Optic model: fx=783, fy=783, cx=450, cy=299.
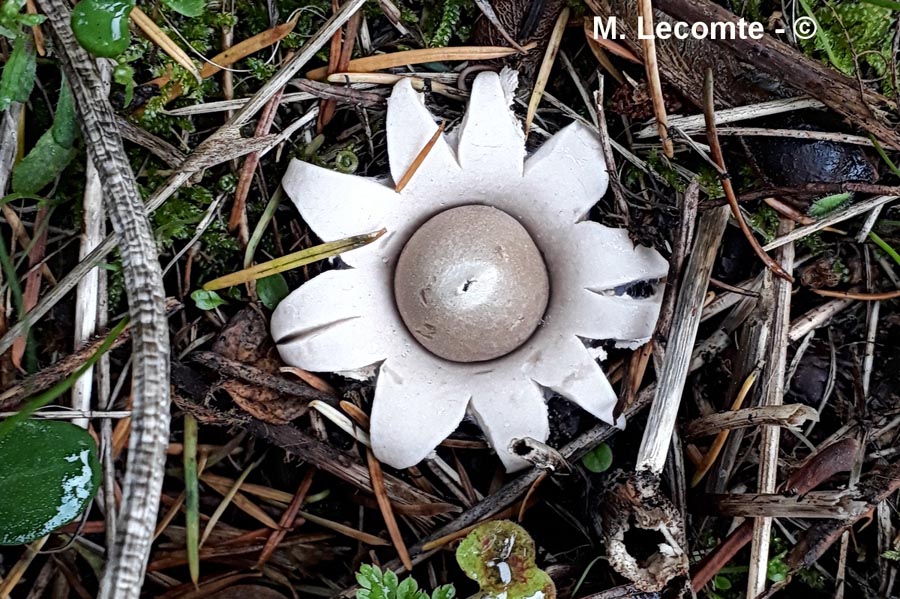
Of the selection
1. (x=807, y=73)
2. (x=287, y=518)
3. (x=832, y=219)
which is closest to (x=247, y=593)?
(x=287, y=518)

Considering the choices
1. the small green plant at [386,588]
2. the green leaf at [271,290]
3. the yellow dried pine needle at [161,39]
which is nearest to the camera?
the small green plant at [386,588]

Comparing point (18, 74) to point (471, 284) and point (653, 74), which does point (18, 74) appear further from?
point (653, 74)

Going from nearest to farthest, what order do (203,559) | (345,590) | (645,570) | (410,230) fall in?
(645,570), (345,590), (203,559), (410,230)

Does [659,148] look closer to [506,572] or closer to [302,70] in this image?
[302,70]

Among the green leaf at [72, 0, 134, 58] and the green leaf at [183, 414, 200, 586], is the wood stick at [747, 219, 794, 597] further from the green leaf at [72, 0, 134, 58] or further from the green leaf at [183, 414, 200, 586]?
the green leaf at [72, 0, 134, 58]

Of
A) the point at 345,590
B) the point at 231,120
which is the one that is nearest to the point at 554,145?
the point at 231,120

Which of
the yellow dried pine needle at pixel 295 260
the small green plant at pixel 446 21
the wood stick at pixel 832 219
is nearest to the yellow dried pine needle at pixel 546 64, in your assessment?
the small green plant at pixel 446 21

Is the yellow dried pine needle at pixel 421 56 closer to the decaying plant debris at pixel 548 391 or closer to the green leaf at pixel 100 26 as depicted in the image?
the decaying plant debris at pixel 548 391
